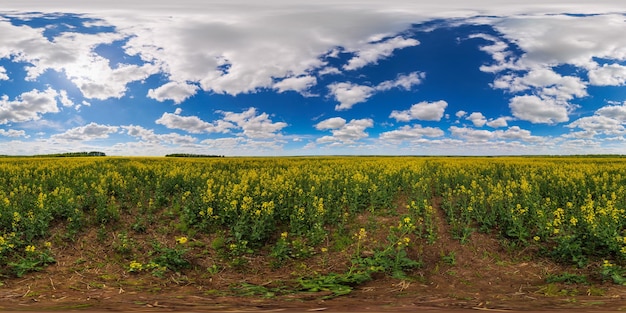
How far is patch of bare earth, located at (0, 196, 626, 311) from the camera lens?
5348 mm

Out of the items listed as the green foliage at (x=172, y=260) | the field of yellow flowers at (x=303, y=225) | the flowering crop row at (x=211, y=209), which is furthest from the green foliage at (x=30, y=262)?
the green foliage at (x=172, y=260)

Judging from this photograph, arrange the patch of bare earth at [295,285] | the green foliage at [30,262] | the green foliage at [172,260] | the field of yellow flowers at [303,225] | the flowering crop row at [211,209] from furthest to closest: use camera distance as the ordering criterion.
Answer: the flowering crop row at [211,209] → the field of yellow flowers at [303,225] → the green foliage at [172,260] → the green foliage at [30,262] → the patch of bare earth at [295,285]

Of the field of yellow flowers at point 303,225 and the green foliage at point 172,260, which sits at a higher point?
the field of yellow flowers at point 303,225

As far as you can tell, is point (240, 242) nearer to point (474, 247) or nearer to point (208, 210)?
point (208, 210)

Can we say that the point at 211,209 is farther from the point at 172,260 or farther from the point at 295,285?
the point at 295,285

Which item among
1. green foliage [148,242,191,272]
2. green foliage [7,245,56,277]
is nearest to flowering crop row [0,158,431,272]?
green foliage [7,245,56,277]

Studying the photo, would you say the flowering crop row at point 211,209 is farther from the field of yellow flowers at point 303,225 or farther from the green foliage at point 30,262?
the green foliage at point 30,262

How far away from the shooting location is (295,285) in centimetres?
661

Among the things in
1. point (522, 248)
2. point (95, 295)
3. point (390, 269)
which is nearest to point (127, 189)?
point (95, 295)

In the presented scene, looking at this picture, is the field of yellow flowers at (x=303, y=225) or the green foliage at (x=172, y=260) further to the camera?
the field of yellow flowers at (x=303, y=225)

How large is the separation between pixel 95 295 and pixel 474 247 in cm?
777

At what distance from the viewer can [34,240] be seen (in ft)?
29.1

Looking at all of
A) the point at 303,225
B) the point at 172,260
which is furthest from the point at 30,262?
the point at 303,225

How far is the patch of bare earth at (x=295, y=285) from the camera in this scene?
211 inches
